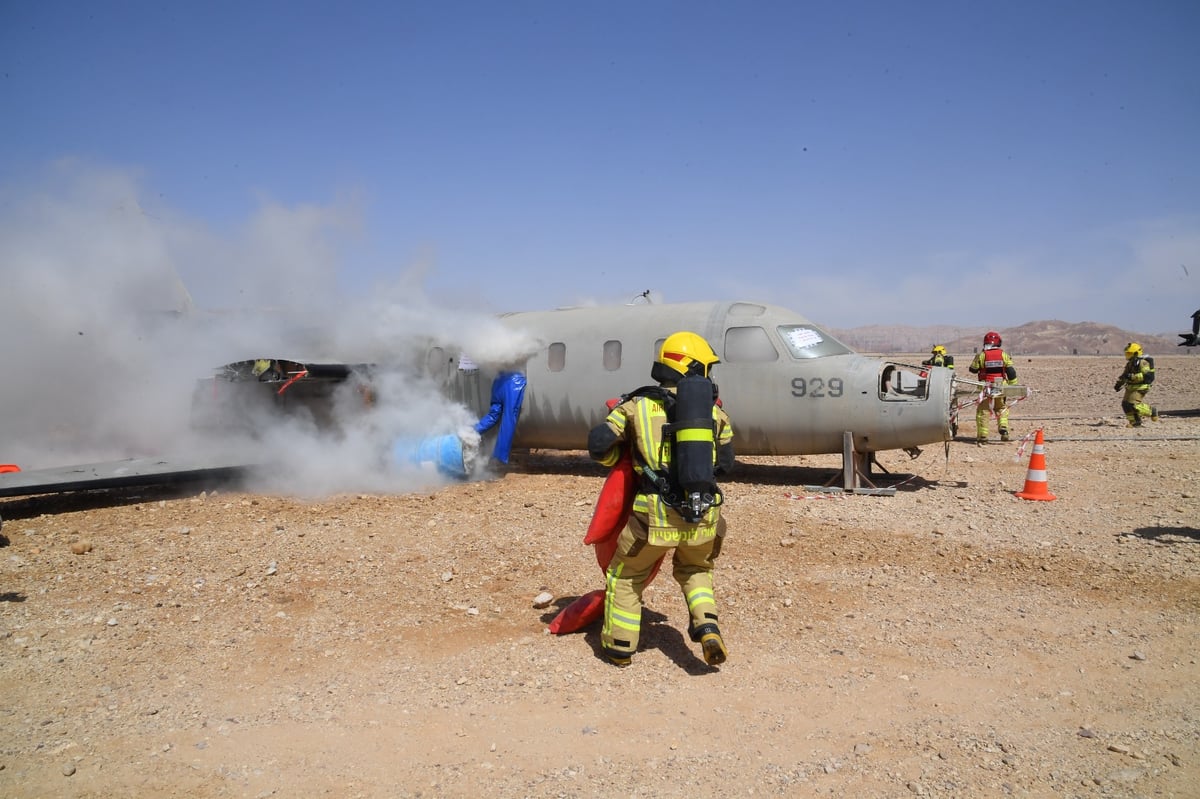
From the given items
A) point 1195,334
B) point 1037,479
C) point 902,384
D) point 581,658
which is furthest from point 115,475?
point 1195,334

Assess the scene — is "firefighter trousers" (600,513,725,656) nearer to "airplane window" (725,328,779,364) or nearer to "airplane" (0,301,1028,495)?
"airplane" (0,301,1028,495)

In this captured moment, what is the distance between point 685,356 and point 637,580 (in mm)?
1609

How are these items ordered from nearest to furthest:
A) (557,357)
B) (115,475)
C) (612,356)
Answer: (115,475), (612,356), (557,357)

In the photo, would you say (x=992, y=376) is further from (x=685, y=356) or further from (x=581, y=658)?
(x=581, y=658)

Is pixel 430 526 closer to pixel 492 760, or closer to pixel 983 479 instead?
pixel 492 760

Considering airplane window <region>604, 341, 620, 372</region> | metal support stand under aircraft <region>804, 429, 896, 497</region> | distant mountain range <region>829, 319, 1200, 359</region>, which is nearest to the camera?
metal support stand under aircraft <region>804, 429, 896, 497</region>

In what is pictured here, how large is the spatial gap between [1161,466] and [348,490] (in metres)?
12.6

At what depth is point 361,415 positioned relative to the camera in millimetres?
13219

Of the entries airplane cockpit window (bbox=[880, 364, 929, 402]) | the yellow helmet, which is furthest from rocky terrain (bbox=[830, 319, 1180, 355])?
the yellow helmet

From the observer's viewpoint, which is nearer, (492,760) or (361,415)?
(492,760)

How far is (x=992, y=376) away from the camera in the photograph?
643 inches

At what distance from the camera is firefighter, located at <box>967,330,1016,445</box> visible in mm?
15422

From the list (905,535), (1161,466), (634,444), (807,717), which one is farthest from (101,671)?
(1161,466)

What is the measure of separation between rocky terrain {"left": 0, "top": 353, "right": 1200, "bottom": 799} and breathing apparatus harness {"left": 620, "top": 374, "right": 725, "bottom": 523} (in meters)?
1.19
